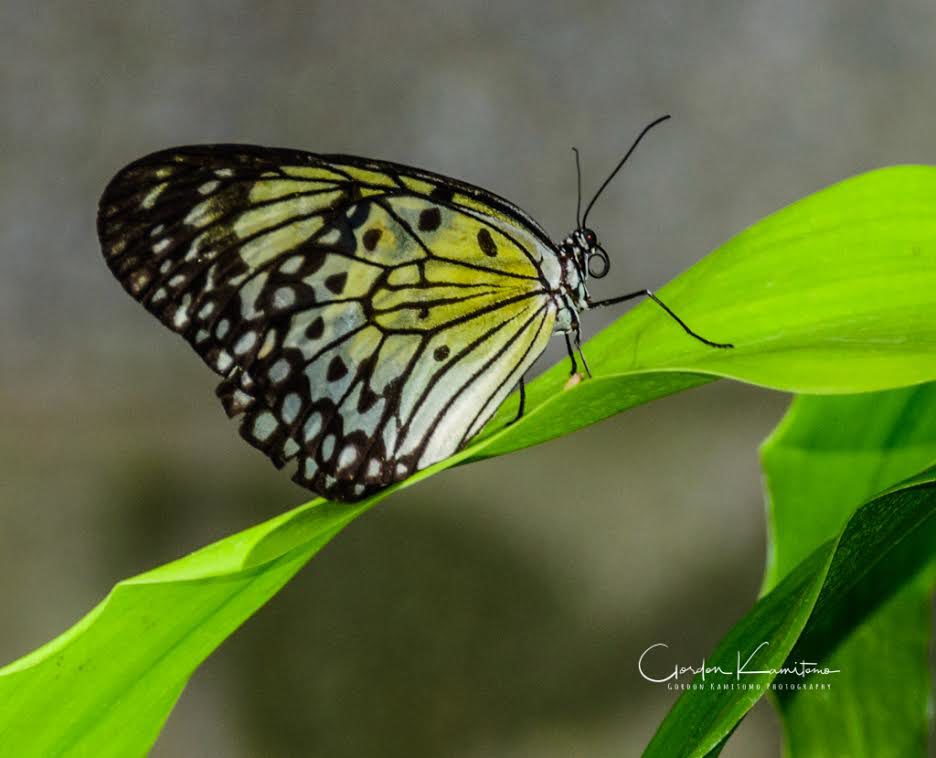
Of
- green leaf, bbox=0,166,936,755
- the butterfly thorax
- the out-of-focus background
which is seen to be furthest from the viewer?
the out-of-focus background

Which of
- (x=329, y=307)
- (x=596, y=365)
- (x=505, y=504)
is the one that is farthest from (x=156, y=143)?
(x=596, y=365)

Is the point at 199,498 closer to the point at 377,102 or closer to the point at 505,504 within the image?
the point at 505,504

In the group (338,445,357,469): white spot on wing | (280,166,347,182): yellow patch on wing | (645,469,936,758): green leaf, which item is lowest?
(645,469,936,758): green leaf

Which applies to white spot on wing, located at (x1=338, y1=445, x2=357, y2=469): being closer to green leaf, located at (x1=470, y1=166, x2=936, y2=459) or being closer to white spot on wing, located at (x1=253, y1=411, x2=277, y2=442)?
white spot on wing, located at (x1=253, y1=411, x2=277, y2=442)

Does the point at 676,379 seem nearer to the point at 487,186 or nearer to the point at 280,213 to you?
the point at 280,213

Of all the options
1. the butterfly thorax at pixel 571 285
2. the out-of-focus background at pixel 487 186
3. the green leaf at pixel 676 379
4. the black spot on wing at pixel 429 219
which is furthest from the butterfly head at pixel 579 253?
the out-of-focus background at pixel 487 186

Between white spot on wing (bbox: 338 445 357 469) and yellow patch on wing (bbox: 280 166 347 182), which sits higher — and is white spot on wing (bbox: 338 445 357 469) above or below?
below

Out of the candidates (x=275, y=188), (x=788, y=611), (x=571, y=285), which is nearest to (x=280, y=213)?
(x=275, y=188)
